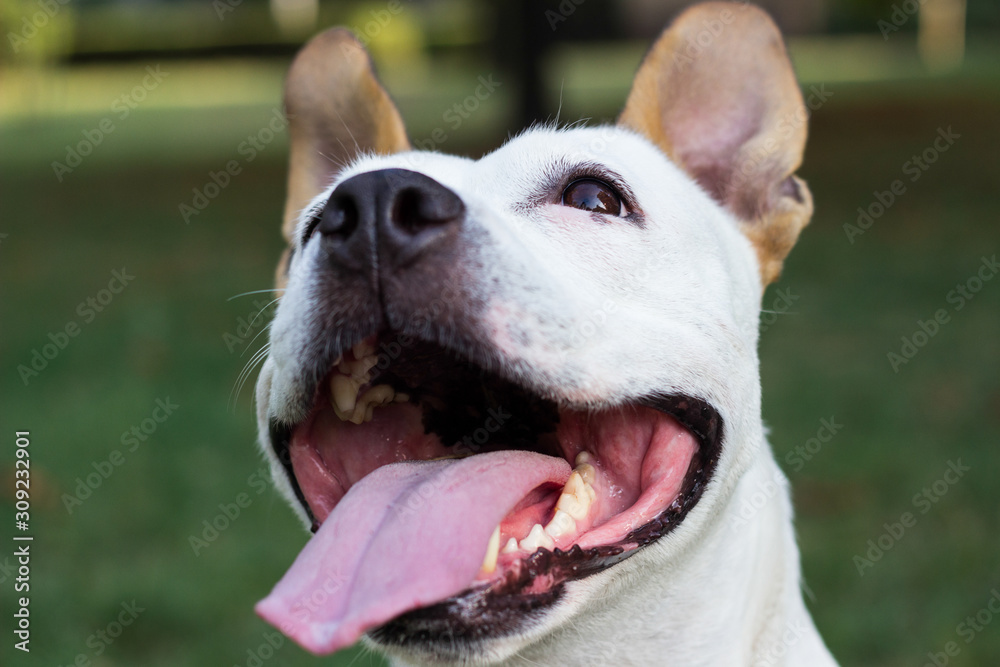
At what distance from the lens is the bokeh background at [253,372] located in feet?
14.3

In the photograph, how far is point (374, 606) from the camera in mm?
1876

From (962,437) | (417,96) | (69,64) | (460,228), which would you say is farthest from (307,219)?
(69,64)

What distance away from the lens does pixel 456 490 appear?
6.94 feet

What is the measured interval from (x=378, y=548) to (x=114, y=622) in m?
2.86
